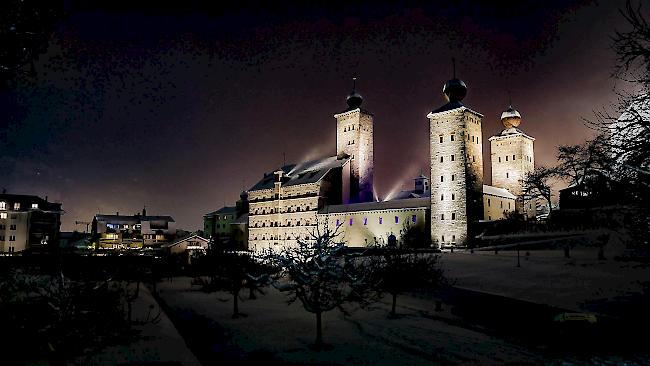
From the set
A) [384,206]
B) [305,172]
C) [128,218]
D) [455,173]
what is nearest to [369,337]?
[455,173]

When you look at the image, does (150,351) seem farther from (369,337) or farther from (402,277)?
(402,277)

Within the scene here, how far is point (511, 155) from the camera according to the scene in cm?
6269

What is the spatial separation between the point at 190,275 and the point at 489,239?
100 feet

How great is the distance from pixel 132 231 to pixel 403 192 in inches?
2017

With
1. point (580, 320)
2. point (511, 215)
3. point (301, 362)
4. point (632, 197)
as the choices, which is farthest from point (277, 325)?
point (511, 215)

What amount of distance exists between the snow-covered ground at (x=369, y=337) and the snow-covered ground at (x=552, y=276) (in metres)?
4.90

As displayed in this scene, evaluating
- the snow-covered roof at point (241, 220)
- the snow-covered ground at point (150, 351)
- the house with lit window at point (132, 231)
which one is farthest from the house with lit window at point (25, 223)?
the snow-covered ground at point (150, 351)

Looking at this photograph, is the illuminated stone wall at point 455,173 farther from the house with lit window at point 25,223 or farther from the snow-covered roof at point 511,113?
the house with lit window at point 25,223

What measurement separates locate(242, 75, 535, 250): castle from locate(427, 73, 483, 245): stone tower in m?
0.11

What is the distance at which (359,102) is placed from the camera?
243 ft

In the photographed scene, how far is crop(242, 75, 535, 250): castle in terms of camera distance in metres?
51.1

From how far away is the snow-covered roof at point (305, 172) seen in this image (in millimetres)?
69938

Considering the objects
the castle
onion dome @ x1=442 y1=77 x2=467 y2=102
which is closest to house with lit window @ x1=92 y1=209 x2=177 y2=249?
the castle

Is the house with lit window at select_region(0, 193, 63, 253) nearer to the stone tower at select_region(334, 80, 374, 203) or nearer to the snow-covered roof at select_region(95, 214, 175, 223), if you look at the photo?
the snow-covered roof at select_region(95, 214, 175, 223)
